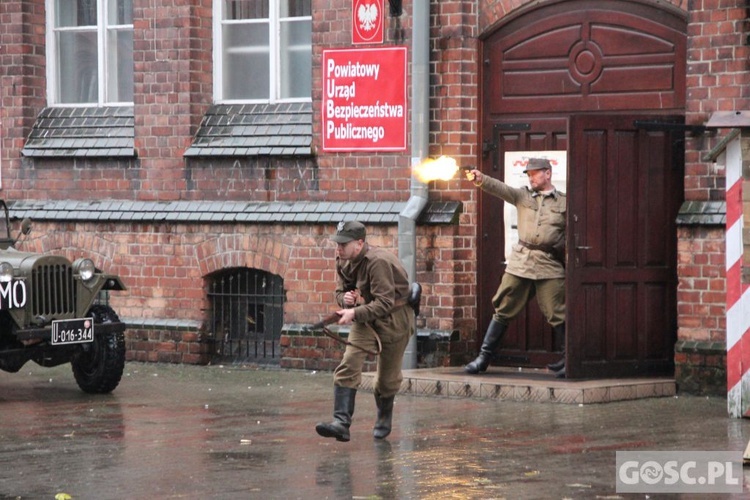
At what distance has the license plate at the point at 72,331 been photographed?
44.8 feet

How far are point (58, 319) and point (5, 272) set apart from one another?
638mm

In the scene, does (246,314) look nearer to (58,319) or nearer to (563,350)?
(58,319)

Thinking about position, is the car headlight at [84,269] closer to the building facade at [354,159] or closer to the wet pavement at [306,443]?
the wet pavement at [306,443]

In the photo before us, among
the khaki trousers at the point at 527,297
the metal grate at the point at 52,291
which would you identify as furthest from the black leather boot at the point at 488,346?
the metal grate at the point at 52,291

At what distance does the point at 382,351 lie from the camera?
11.2 m

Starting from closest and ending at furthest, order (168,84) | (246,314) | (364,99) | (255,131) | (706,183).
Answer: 1. (706,183)
2. (364,99)
3. (255,131)
4. (246,314)
5. (168,84)

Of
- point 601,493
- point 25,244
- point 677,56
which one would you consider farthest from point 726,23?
point 25,244

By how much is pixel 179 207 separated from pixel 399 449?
6.60 meters

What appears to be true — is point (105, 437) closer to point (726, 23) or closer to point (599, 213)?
point (599, 213)

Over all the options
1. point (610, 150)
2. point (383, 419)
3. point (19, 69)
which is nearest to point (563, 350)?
point (610, 150)

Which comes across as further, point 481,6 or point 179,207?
point 179,207

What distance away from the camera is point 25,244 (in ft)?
58.4

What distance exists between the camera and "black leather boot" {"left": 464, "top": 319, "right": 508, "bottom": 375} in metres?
14.0

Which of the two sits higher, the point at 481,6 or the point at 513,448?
the point at 481,6
